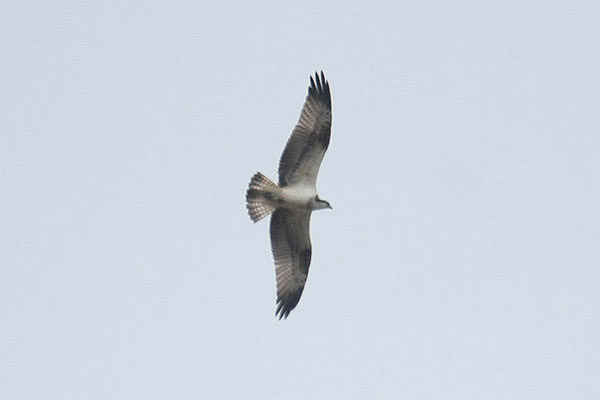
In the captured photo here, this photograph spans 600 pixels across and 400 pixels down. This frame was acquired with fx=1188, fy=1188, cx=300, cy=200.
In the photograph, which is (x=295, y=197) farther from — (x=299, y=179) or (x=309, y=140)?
(x=309, y=140)

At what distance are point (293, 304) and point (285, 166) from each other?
Answer: 2.28 m

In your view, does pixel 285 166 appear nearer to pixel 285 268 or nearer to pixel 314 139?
pixel 314 139

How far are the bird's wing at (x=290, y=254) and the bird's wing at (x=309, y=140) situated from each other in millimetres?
709

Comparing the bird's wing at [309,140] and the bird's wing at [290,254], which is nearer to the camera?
the bird's wing at [309,140]

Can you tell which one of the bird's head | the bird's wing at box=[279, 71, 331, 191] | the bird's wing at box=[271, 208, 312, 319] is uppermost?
the bird's wing at box=[279, 71, 331, 191]

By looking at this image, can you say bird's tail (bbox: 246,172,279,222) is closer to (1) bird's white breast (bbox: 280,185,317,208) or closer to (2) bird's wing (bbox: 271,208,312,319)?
(1) bird's white breast (bbox: 280,185,317,208)

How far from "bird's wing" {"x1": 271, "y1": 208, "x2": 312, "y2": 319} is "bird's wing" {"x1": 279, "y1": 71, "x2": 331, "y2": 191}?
2.33 ft

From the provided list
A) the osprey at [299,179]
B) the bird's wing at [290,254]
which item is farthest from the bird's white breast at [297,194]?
the bird's wing at [290,254]

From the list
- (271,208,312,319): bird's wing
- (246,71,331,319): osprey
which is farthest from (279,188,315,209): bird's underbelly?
(271,208,312,319): bird's wing

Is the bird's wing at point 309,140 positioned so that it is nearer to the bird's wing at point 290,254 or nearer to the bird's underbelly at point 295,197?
the bird's underbelly at point 295,197

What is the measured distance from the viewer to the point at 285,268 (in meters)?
17.3

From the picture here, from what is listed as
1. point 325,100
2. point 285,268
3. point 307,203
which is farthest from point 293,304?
point 325,100

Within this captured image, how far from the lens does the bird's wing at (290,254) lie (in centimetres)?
1688

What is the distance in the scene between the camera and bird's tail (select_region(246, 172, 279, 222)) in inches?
642
